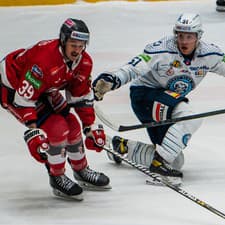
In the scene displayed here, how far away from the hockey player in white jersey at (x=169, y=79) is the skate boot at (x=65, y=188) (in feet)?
1.21

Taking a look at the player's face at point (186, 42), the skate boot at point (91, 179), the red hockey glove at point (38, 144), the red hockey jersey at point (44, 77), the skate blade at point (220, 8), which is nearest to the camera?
the red hockey glove at point (38, 144)

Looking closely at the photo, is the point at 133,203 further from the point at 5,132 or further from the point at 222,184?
the point at 5,132

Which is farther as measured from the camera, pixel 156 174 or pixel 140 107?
pixel 140 107

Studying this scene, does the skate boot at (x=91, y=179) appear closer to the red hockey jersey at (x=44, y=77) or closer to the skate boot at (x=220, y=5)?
the red hockey jersey at (x=44, y=77)

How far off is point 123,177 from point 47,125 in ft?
1.68

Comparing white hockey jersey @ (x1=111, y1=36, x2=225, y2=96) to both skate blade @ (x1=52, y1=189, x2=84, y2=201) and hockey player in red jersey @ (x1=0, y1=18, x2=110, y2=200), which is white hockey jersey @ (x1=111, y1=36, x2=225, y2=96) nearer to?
hockey player in red jersey @ (x1=0, y1=18, x2=110, y2=200)

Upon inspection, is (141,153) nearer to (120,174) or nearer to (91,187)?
(120,174)

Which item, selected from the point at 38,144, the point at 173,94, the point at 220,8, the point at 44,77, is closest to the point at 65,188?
the point at 38,144

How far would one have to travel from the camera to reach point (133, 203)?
310 cm

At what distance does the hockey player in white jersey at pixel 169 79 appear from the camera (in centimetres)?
339

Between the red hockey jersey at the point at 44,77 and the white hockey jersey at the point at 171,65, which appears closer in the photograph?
the red hockey jersey at the point at 44,77

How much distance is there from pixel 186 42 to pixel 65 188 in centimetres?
75

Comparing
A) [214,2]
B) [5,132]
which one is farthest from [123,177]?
[214,2]

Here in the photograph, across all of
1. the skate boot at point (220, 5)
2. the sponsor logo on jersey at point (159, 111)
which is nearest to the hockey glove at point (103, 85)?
the sponsor logo on jersey at point (159, 111)
